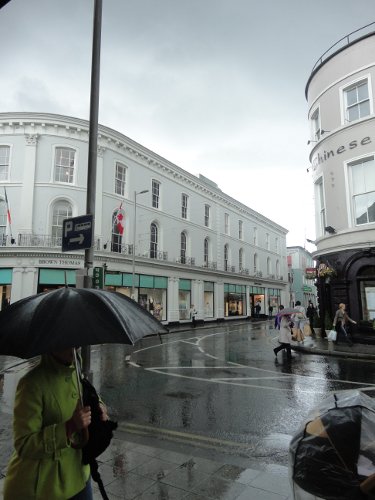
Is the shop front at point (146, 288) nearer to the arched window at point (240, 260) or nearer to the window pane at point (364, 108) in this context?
the arched window at point (240, 260)

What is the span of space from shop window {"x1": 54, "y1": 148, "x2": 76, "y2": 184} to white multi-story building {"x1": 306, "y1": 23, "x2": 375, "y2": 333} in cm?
1597

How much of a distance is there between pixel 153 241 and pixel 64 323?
28.2m

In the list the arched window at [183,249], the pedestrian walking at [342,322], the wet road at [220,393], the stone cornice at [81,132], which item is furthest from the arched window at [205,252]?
the wet road at [220,393]

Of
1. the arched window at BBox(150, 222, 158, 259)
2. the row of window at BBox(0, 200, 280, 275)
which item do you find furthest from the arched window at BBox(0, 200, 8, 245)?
the arched window at BBox(150, 222, 158, 259)

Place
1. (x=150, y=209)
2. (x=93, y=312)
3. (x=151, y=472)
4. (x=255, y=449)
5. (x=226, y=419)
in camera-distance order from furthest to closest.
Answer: (x=150, y=209) < (x=226, y=419) < (x=255, y=449) < (x=151, y=472) < (x=93, y=312)

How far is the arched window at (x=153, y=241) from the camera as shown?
2989cm

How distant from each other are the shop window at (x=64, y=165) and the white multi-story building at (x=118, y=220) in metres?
0.07

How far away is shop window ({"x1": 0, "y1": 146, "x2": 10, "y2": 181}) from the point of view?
23.8 meters

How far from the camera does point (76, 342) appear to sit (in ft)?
6.85

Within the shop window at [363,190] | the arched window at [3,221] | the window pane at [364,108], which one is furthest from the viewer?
the arched window at [3,221]

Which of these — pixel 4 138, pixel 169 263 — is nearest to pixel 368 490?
pixel 4 138

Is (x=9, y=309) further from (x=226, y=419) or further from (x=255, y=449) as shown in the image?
(x=226, y=419)

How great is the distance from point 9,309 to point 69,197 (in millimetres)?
23156

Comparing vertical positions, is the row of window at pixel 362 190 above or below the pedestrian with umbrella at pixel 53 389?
above
